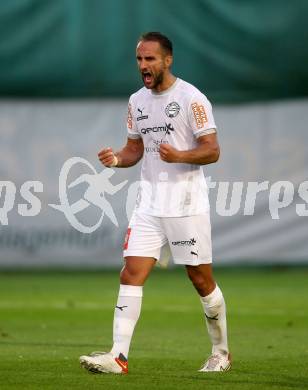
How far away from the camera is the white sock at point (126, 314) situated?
8.36 m

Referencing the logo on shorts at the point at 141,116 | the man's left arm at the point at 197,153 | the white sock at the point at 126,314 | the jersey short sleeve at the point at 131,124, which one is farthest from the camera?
the jersey short sleeve at the point at 131,124

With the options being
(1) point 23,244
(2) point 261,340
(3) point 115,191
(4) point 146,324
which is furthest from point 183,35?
(2) point 261,340

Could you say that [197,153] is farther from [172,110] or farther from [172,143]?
[172,110]

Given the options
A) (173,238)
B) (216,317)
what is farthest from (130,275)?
(216,317)

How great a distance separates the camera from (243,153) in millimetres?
17734

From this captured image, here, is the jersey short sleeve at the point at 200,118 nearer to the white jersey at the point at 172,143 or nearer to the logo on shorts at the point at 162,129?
the white jersey at the point at 172,143

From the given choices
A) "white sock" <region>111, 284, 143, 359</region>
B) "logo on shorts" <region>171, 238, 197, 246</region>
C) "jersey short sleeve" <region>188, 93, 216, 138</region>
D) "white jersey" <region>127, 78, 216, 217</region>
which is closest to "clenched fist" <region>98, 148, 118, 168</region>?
"white jersey" <region>127, 78, 216, 217</region>

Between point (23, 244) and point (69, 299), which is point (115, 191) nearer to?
point (23, 244)

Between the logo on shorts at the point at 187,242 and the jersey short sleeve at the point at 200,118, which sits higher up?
the jersey short sleeve at the point at 200,118

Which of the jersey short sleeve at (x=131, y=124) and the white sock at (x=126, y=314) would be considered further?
the jersey short sleeve at (x=131, y=124)

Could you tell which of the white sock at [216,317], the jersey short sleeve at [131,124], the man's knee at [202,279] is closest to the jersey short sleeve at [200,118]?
the jersey short sleeve at [131,124]

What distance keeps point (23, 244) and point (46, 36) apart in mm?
2880

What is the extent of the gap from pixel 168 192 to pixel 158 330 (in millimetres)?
3450

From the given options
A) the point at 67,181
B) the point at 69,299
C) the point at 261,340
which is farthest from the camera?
the point at 67,181
